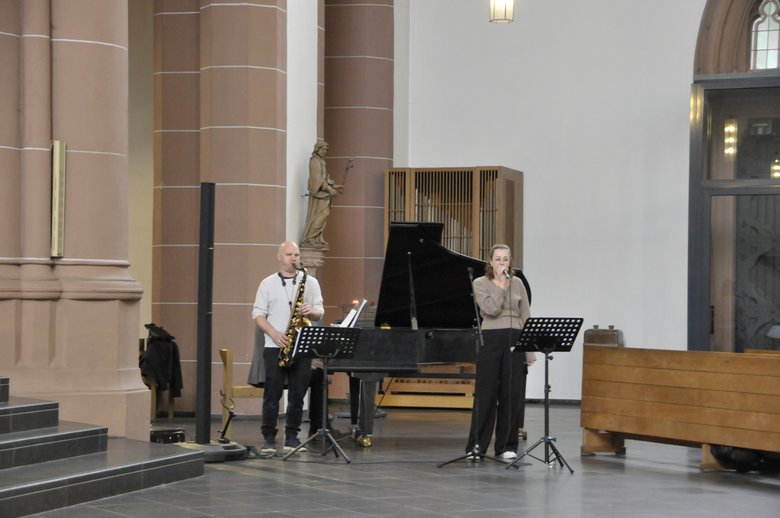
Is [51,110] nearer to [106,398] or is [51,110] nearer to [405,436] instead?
[106,398]

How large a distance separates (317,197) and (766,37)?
517cm

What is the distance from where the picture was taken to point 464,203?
570 inches

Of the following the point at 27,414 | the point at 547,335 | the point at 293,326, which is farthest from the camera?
the point at 293,326

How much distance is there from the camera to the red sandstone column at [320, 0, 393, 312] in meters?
14.6

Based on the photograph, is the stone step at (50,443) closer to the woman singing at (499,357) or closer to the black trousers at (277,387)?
the black trousers at (277,387)

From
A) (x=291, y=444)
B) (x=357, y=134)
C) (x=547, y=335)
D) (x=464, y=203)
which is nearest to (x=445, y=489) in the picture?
(x=547, y=335)

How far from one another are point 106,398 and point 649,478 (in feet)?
12.4

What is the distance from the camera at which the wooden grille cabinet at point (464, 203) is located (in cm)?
1432

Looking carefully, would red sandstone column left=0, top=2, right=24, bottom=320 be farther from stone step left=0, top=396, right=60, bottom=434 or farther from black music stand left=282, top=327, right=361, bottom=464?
black music stand left=282, top=327, right=361, bottom=464

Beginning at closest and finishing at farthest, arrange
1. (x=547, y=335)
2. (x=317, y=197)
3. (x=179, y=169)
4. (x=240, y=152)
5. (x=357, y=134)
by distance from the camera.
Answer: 1. (x=547, y=335)
2. (x=240, y=152)
3. (x=179, y=169)
4. (x=317, y=197)
5. (x=357, y=134)

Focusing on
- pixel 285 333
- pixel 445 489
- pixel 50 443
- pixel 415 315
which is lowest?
pixel 445 489

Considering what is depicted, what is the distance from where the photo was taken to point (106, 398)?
9.52m

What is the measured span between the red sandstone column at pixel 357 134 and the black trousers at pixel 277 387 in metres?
4.77

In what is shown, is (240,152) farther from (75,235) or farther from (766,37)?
(766,37)
